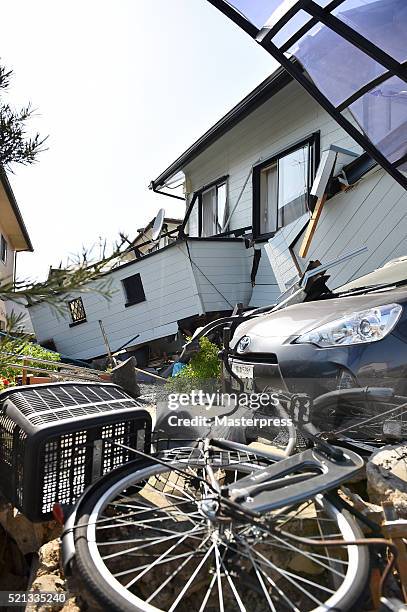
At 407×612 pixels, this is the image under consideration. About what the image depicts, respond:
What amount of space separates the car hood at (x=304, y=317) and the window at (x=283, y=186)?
5.01m

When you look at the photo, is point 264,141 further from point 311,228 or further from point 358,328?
point 358,328

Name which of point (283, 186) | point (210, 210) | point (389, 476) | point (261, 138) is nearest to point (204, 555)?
point (389, 476)

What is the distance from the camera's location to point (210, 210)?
1254cm

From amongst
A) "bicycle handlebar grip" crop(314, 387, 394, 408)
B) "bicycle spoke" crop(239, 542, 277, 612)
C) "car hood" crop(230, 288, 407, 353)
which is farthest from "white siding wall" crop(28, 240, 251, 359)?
"bicycle spoke" crop(239, 542, 277, 612)

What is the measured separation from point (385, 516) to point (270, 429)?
935mm

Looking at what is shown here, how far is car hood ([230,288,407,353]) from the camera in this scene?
129 inches

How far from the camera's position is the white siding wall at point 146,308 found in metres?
9.42

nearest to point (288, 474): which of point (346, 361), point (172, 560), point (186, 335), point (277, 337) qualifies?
point (172, 560)

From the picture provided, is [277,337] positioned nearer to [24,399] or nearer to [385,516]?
[385,516]

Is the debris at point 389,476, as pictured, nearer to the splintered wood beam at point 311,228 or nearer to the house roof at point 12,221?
the splintered wood beam at point 311,228

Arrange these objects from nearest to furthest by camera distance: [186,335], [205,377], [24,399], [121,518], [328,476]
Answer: [328,476] < [121,518] < [24,399] < [205,377] < [186,335]

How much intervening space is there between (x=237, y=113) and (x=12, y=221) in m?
9.69

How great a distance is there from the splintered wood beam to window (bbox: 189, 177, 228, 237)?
468cm

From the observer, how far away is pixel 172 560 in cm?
204
